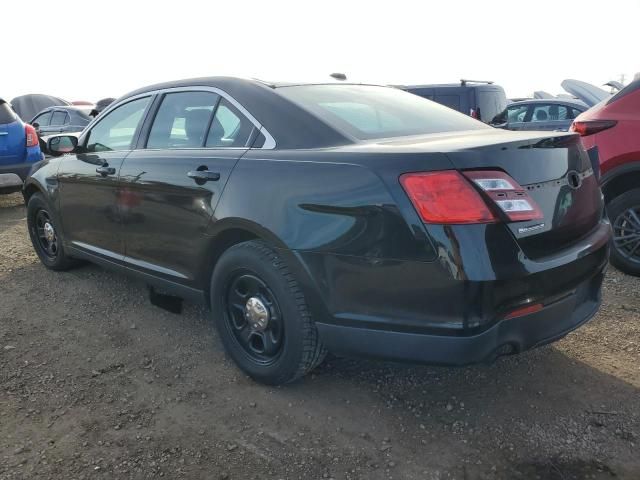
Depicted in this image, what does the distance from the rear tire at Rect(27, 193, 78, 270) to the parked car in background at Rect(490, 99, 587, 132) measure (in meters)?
8.63

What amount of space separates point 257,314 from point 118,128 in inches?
77.3

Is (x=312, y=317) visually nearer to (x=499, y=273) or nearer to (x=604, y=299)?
(x=499, y=273)

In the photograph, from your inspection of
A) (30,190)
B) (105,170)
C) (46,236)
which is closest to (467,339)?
(105,170)

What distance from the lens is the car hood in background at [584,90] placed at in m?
15.6

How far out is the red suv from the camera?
424 cm

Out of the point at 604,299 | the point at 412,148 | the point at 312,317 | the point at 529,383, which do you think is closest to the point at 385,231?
the point at 412,148

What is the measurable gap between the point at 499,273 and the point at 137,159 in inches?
92.0

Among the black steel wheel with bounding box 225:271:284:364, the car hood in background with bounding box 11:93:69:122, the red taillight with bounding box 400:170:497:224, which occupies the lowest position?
the car hood in background with bounding box 11:93:69:122

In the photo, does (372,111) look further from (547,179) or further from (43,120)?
(43,120)

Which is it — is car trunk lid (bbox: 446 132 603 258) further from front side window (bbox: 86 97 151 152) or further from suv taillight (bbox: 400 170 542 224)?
front side window (bbox: 86 97 151 152)

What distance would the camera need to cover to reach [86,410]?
8.92 feet

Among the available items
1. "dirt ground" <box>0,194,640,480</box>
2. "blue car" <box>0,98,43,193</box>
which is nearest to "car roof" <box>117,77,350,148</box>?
"dirt ground" <box>0,194,640,480</box>

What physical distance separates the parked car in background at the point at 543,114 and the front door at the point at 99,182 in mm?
8551

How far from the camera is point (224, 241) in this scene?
2.92m
